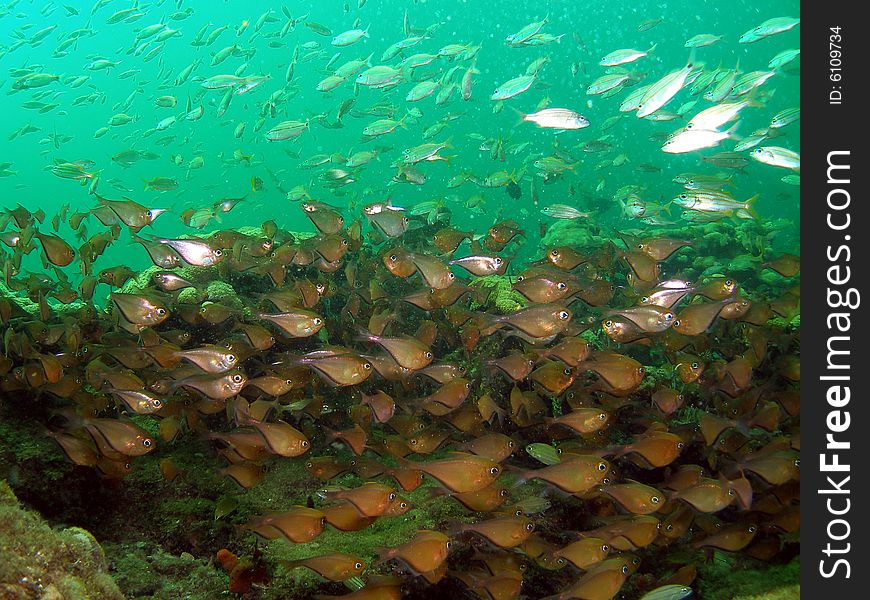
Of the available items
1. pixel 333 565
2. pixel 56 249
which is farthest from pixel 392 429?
pixel 56 249

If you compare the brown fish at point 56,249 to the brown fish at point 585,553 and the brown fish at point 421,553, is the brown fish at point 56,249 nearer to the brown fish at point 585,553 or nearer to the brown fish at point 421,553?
the brown fish at point 421,553

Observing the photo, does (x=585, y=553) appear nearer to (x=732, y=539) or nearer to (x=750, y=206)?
(x=732, y=539)

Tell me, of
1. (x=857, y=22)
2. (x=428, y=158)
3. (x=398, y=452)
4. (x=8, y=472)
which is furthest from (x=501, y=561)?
A: (x=428, y=158)

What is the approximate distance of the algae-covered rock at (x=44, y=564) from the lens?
186 cm

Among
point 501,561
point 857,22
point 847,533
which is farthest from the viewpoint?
point 857,22

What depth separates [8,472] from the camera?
12.2 ft

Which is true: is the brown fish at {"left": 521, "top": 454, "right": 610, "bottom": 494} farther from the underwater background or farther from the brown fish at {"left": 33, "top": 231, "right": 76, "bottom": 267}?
the brown fish at {"left": 33, "top": 231, "right": 76, "bottom": 267}

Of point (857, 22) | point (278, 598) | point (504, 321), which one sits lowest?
point (278, 598)

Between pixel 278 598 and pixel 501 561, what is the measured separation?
1.45 m

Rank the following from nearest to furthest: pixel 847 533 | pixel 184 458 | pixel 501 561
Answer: pixel 847 533 < pixel 501 561 < pixel 184 458

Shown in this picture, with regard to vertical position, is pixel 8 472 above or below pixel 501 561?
above

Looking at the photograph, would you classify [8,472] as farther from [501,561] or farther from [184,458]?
[501,561]

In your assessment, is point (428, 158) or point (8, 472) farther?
point (428, 158)

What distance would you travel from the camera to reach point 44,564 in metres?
2.05
